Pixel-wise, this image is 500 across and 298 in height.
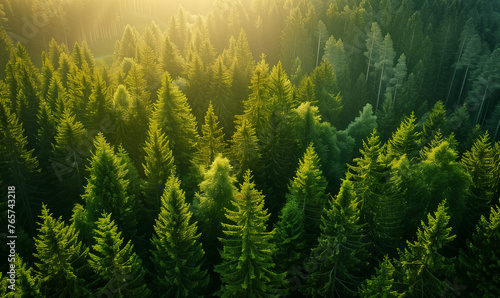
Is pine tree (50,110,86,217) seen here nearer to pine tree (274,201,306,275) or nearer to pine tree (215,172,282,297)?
pine tree (215,172,282,297)

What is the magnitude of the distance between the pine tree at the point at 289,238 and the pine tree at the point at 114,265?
985 centimetres

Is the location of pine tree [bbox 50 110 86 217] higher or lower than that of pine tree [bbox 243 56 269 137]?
lower

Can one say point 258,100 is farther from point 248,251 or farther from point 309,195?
point 248,251

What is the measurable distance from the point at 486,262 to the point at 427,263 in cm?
618

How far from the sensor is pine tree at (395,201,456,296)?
68.3 ft

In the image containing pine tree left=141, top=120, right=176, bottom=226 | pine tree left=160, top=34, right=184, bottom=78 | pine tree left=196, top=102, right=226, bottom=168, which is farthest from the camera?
pine tree left=160, top=34, right=184, bottom=78

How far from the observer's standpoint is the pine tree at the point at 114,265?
766 inches

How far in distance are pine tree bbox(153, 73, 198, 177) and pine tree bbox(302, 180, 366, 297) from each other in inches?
631

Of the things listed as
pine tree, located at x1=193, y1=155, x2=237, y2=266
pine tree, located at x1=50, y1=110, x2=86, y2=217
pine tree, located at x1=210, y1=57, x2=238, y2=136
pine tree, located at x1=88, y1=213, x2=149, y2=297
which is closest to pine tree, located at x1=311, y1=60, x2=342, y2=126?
pine tree, located at x1=210, y1=57, x2=238, y2=136

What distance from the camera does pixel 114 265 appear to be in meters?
19.9

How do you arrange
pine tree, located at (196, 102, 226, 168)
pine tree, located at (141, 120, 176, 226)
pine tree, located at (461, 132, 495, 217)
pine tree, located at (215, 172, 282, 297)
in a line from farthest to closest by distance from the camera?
pine tree, located at (196, 102, 226, 168) < pine tree, located at (461, 132, 495, 217) < pine tree, located at (141, 120, 176, 226) < pine tree, located at (215, 172, 282, 297)

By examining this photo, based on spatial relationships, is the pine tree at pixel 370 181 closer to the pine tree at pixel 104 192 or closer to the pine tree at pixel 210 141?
the pine tree at pixel 210 141

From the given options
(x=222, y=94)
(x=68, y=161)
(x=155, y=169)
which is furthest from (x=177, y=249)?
(x=222, y=94)

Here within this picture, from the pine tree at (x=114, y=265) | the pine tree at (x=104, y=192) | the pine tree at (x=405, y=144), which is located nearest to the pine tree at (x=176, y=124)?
the pine tree at (x=104, y=192)
